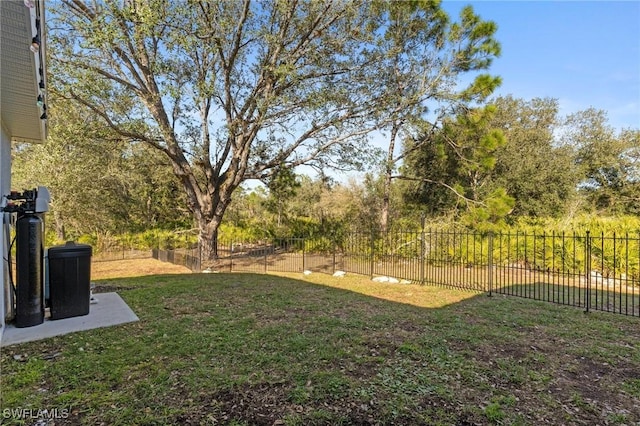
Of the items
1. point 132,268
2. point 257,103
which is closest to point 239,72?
point 257,103

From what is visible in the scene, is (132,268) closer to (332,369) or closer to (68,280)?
(68,280)

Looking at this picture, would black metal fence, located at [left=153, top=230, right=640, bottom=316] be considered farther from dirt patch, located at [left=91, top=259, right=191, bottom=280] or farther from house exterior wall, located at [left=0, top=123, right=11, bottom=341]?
house exterior wall, located at [left=0, top=123, right=11, bottom=341]

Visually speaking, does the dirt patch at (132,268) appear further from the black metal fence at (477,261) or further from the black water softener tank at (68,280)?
the black water softener tank at (68,280)

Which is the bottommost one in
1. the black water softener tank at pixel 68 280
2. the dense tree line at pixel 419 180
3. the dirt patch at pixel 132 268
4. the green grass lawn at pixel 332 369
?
the dirt patch at pixel 132 268

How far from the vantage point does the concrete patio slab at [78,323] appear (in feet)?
11.5

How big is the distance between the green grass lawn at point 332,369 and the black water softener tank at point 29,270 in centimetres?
63

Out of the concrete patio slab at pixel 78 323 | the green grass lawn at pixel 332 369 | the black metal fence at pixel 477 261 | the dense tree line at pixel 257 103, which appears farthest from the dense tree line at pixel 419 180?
the green grass lawn at pixel 332 369

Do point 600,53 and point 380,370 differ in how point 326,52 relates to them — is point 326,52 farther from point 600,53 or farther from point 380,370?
point 380,370

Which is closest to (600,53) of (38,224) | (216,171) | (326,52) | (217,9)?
(326,52)

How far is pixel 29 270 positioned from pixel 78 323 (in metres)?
0.82

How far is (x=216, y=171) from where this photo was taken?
10.9 metres

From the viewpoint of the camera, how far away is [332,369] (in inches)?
115

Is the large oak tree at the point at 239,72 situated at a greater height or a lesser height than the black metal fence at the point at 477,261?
greater

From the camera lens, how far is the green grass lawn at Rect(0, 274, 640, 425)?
228 cm
